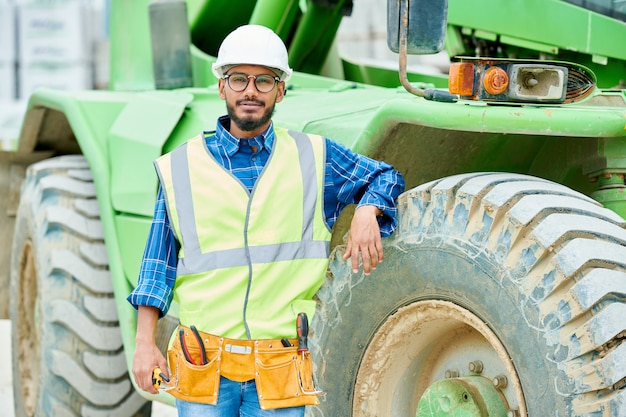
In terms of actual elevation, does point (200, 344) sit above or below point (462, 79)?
below

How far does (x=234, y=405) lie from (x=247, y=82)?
0.96 meters

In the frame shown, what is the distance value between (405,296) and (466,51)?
1.47 metres

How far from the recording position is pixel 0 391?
7.43m

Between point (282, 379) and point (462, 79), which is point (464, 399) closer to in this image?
point (282, 379)

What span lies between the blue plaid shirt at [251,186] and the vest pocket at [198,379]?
0.20 m

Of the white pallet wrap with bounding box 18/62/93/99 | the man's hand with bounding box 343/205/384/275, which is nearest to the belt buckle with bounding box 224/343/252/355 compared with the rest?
the man's hand with bounding box 343/205/384/275

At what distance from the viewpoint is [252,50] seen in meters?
Answer: 3.54

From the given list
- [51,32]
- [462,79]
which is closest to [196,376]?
[462,79]

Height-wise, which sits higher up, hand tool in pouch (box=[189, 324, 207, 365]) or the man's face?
the man's face

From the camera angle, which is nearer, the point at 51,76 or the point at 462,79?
the point at 462,79

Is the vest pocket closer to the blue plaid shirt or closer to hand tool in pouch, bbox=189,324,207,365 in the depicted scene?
hand tool in pouch, bbox=189,324,207,365

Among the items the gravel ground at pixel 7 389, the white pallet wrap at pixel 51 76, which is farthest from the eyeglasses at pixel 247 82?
the white pallet wrap at pixel 51 76

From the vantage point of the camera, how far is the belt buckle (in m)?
3.48

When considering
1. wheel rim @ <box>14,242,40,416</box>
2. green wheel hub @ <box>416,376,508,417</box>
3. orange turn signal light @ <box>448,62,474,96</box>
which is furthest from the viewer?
wheel rim @ <box>14,242,40,416</box>
